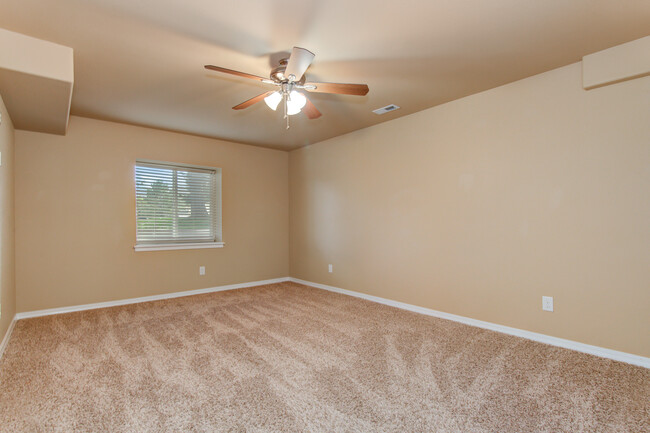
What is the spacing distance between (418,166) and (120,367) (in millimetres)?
3378

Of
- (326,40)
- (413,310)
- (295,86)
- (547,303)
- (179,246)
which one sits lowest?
(413,310)

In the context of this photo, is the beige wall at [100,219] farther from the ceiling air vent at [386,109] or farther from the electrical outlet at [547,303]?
the electrical outlet at [547,303]

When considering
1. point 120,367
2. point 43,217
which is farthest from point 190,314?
point 43,217

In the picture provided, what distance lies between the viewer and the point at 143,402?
1888 millimetres

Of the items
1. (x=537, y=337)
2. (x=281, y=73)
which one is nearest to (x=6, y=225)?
(x=281, y=73)

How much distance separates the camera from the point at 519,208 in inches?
116

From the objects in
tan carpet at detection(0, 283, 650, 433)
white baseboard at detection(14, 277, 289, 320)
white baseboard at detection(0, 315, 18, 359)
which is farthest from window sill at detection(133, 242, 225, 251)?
white baseboard at detection(0, 315, 18, 359)

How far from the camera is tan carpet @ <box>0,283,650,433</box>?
5.62 ft

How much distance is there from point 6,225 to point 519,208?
15.4 ft

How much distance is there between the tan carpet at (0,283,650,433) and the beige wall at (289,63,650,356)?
0.39 m

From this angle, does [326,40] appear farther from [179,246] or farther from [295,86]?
[179,246]

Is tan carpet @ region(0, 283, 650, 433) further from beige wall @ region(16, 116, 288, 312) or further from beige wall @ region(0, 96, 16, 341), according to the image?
beige wall @ region(16, 116, 288, 312)

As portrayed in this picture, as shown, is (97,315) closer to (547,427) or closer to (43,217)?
(43,217)

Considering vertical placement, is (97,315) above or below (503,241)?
below
